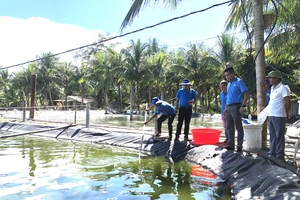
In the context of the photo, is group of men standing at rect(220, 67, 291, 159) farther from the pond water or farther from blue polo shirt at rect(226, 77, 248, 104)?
the pond water

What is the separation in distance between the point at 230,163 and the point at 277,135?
0.89 m

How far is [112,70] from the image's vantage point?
2673cm

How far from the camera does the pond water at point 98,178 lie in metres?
3.70

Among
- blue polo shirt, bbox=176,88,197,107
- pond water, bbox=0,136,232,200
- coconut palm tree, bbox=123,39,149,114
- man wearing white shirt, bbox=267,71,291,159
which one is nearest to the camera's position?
pond water, bbox=0,136,232,200

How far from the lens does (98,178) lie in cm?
445

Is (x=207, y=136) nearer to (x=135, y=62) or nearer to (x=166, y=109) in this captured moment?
(x=166, y=109)

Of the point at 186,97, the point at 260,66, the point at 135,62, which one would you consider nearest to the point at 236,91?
the point at 260,66

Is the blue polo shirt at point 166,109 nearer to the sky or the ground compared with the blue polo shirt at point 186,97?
nearer to the ground

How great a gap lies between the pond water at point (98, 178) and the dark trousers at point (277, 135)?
1.03 m

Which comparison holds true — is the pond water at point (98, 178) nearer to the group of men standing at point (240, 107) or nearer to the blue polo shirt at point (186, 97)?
the group of men standing at point (240, 107)

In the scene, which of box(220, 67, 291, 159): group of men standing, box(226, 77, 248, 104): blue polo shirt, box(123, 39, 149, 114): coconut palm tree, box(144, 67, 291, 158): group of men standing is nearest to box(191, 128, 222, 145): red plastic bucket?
box(144, 67, 291, 158): group of men standing

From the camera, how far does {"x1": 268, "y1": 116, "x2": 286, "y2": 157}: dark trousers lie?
419 cm

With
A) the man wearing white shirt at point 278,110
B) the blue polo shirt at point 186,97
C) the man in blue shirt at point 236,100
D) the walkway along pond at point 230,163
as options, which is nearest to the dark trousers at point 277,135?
the man wearing white shirt at point 278,110

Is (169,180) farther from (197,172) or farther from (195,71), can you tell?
(195,71)
